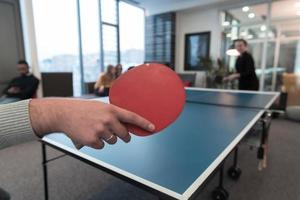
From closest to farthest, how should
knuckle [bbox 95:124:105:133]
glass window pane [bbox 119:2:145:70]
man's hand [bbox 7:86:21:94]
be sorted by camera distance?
knuckle [bbox 95:124:105:133] → man's hand [bbox 7:86:21:94] → glass window pane [bbox 119:2:145:70]

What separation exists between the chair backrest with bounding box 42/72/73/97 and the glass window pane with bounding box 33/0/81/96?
11.0 inches

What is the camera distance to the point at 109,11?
6039 mm

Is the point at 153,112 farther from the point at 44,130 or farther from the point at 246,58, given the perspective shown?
the point at 246,58

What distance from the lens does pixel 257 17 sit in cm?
634

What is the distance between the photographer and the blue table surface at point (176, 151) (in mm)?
843

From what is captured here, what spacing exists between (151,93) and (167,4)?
279 inches

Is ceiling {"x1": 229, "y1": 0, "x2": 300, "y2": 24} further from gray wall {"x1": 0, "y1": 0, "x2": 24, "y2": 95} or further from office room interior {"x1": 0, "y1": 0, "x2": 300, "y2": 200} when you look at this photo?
gray wall {"x1": 0, "y1": 0, "x2": 24, "y2": 95}

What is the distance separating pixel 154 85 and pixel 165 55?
23.2 feet

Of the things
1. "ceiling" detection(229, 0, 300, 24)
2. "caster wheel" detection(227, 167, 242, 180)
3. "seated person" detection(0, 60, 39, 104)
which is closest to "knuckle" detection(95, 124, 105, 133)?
"caster wheel" detection(227, 167, 242, 180)

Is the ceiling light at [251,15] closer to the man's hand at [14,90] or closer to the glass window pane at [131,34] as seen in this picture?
the glass window pane at [131,34]

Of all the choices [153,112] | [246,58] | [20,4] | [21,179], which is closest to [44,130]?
[153,112]

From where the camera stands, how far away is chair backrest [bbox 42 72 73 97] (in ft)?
15.1

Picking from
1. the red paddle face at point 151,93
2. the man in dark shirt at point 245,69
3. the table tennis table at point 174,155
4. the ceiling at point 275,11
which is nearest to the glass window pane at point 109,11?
the ceiling at point 275,11

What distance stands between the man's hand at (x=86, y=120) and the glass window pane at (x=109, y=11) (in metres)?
5.96
